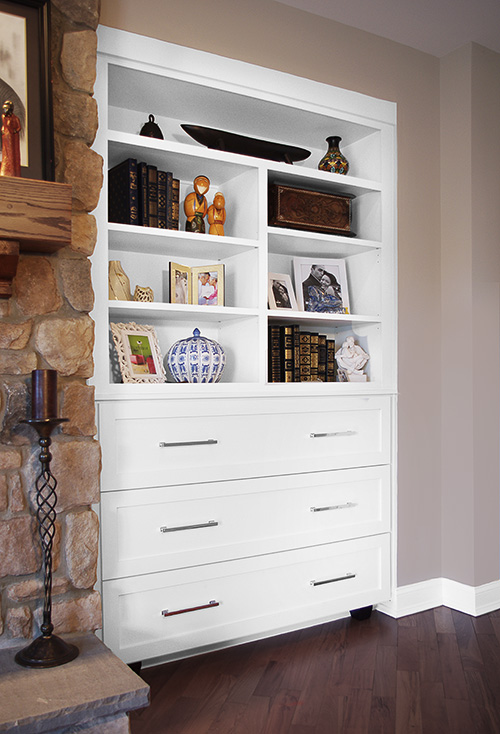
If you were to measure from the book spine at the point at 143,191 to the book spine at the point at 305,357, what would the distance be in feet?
2.83

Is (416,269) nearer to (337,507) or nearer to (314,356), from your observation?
(314,356)

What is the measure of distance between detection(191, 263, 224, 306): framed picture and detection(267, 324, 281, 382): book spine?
11.3 inches

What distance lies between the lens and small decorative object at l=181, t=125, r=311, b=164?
2525mm

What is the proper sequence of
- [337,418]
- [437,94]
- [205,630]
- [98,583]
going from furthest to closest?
[437,94]
[337,418]
[205,630]
[98,583]

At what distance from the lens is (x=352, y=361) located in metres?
2.91

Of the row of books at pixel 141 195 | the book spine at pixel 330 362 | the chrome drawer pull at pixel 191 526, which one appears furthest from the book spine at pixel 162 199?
the chrome drawer pull at pixel 191 526

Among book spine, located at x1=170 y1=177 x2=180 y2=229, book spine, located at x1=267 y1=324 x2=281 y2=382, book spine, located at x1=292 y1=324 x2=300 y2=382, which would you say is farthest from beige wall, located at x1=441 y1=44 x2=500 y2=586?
book spine, located at x1=170 y1=177 x2=180 y2=229

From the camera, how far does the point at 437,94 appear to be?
10.0ft

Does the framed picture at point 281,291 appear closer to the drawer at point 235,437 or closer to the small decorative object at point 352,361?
the small decorative object at point 352,361

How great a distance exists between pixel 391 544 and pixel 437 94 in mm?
2088

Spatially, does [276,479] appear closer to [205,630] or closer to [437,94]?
[205,630]

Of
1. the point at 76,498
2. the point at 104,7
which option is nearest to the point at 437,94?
the point at 104,7

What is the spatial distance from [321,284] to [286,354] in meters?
0.43

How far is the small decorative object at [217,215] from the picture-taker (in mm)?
2584
